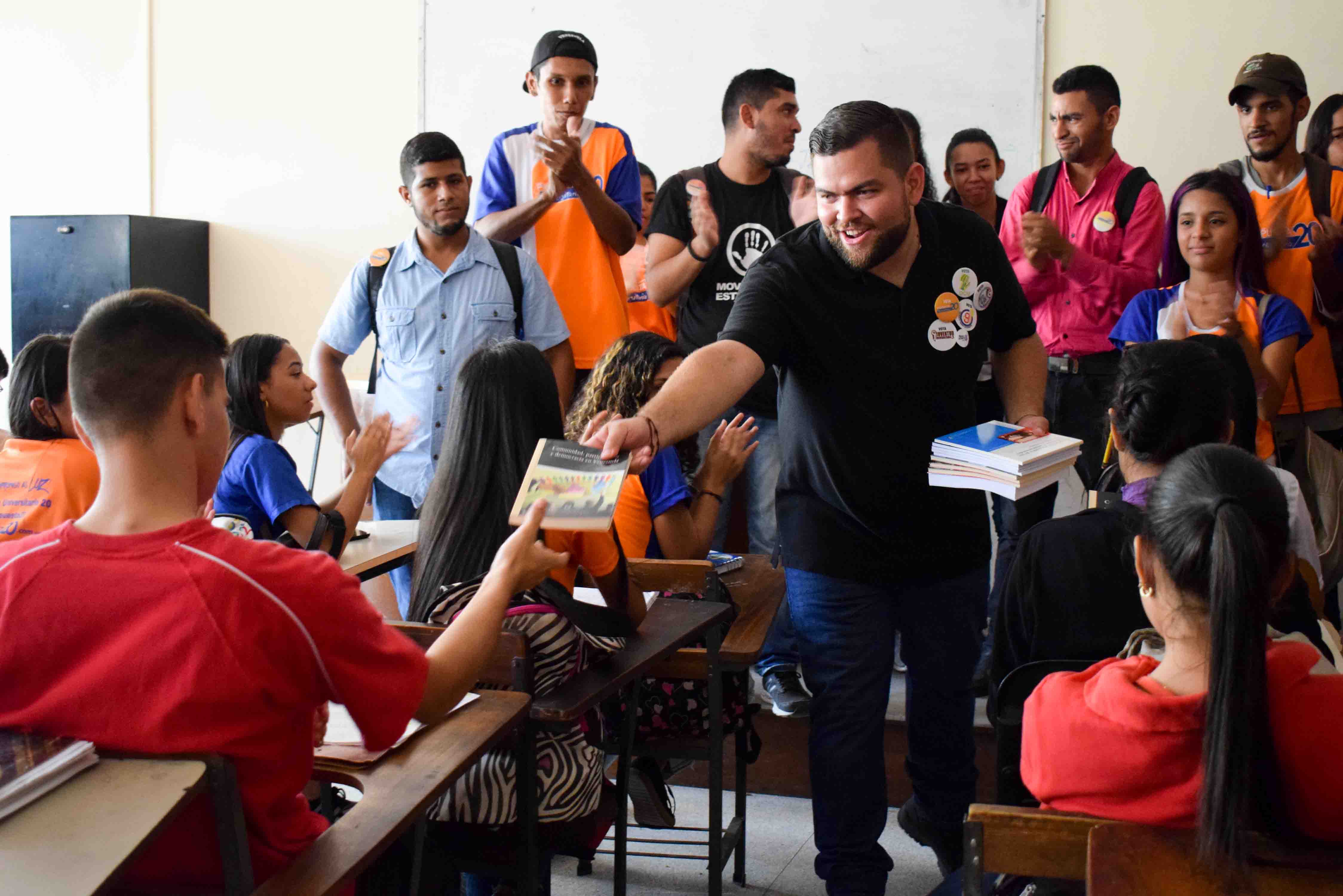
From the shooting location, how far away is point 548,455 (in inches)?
63.1

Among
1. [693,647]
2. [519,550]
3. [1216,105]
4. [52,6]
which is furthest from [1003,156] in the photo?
[52,6]

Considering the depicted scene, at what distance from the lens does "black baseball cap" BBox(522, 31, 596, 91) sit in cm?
377

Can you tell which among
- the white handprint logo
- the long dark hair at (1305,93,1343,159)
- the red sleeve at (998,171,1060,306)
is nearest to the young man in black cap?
the white handprint logo

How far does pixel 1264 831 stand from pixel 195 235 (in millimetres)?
6081

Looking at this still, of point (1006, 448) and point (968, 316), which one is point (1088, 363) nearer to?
point (968, 316)

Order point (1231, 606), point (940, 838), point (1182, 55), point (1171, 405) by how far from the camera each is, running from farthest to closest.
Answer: point (1182, 55)
point (940, 838)
point (1171, 405)
point (1231, 606)

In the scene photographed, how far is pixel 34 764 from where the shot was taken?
43.6 inches

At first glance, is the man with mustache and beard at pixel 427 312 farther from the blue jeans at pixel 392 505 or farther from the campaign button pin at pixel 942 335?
the campaign button pin at pixel 942 335

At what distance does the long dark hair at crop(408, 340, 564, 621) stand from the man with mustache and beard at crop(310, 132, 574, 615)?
1506mm

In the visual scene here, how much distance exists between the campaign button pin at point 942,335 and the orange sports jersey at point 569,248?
5.87 feet

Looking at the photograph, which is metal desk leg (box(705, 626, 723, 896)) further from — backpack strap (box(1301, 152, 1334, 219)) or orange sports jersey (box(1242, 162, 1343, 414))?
backpack strap (box(1301, 152, 1334, 219))

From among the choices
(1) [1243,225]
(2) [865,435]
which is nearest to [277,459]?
(2) [865,435]

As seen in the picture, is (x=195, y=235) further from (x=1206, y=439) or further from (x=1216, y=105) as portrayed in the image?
(x=1206, y=439)

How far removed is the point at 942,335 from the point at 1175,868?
4.28 feet
